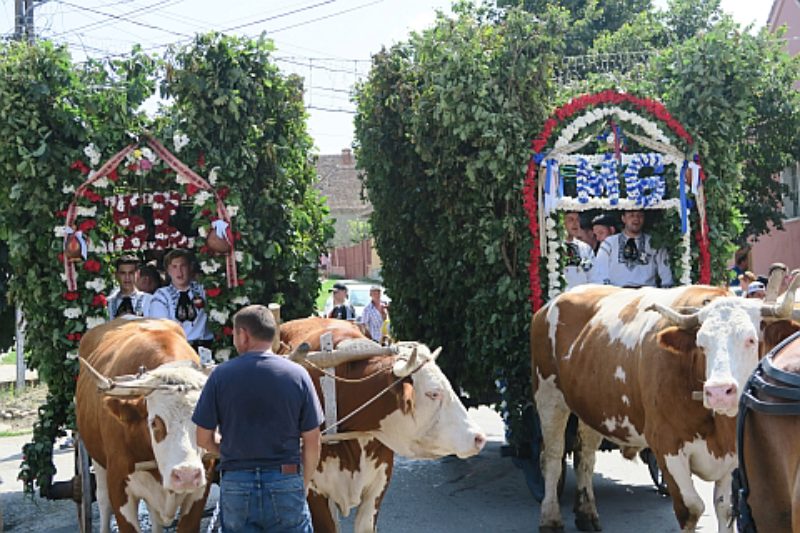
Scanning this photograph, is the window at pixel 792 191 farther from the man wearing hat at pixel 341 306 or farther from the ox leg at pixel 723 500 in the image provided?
the ox leg at pixel 723 500

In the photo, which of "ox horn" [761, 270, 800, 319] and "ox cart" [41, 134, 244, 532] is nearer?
"ox horn" [761, 270, 800, 319]

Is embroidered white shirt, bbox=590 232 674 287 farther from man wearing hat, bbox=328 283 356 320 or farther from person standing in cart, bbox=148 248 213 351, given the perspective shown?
man wearing hat, bbox=328 283 356 320

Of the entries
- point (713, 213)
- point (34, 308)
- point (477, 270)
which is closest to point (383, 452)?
point (477, 270)

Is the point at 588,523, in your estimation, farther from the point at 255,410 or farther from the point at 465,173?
the point at 255,410

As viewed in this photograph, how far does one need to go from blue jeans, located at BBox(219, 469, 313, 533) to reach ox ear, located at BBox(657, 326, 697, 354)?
2804mm

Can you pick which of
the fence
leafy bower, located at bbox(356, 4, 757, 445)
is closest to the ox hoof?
leafy bower, located at bbox(356, 4, 757, 445)

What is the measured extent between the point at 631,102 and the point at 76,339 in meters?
5.36

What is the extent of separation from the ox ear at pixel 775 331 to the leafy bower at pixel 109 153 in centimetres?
456

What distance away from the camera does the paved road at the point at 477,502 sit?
30.2 ft

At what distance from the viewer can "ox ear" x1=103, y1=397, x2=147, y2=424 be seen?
6.40m

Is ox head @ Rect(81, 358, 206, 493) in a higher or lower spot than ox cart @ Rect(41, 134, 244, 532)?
lower

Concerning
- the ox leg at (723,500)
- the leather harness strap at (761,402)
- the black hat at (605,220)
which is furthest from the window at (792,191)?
the leather harness strap at (761,402)

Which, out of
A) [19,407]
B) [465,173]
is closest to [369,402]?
[465,173]

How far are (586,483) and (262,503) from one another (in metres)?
4.59
